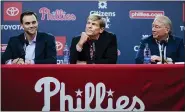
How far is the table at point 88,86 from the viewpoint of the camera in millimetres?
2088

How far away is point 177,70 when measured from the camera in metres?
2.11

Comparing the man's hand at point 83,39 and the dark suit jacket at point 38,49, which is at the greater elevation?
the man's hand at point 83,39

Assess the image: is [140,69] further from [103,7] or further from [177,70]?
[103,7]

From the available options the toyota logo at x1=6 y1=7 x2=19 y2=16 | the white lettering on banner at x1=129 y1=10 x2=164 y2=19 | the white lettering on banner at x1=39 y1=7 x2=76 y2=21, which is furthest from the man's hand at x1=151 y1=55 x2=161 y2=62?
the toyota logo at x1=6 y1=7 x2=19 y2=16

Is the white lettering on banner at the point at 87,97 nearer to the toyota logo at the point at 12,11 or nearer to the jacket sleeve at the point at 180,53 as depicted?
the jacket sleeve at the point at 180,53

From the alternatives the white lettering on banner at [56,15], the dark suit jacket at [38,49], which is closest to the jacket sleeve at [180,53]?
the dark suit jacket at [38,49]

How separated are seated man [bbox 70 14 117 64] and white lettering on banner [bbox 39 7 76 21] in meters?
1.51

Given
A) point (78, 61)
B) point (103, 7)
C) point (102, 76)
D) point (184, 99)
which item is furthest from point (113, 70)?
point (103, 7)

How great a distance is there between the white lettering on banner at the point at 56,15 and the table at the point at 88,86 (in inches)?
86.9

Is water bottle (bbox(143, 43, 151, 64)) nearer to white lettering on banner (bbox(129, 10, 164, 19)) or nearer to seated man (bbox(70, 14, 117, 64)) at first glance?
seated man (bbox(70, 14, 117, 64))

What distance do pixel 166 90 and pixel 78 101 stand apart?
1.59 feet

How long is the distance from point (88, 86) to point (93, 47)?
695 mm

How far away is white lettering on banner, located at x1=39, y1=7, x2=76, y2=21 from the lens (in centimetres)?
426

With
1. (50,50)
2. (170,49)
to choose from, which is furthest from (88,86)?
(170,49)
